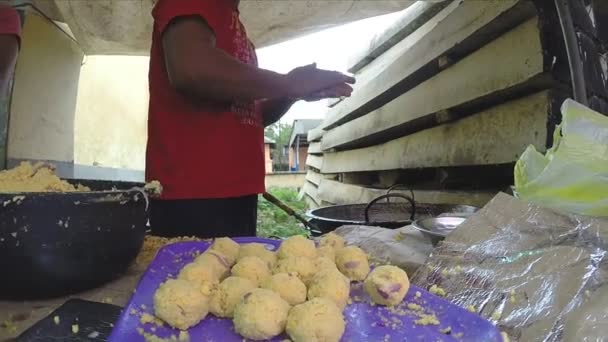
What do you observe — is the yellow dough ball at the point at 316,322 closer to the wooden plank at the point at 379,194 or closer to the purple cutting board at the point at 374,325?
the purple cutting board at the point at 374,325

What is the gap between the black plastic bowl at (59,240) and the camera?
27.3 inches

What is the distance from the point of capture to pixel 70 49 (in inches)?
136

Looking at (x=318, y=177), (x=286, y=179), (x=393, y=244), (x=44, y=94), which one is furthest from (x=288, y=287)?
(x=286, y=179)

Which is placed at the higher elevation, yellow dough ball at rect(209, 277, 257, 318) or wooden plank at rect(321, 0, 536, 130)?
wooden plank at rect(321, 0, 536, 130)

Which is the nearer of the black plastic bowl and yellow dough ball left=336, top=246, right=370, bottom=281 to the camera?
the black plastic bowl

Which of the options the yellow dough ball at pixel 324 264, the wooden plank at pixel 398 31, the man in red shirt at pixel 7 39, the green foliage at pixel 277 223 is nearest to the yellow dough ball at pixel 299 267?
the yellow dough ball at pixel 324 264

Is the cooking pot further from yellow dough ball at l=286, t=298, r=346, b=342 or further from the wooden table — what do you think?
yellow dough ball at l=286, t=298, r=346, b=342

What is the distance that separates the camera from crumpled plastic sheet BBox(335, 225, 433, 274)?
104 centimetres

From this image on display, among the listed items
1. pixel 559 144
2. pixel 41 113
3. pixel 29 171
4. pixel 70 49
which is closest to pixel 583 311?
pixel 559 144

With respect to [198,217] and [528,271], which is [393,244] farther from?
[198,217]

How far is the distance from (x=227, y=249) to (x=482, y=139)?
144 cm

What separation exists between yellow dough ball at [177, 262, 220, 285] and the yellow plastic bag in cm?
80

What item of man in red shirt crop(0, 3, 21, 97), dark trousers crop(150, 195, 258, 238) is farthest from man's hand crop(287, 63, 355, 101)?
man in red shirt crop(0, 3, 21, 97)

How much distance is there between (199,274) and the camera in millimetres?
721
